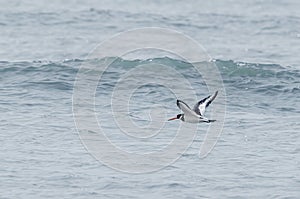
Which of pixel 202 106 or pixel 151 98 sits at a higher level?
pixel 151 98

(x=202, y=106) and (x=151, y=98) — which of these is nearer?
(x=202, y=106)

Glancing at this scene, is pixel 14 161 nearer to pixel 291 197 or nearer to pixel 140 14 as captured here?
pixel 291 197

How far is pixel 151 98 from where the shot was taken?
30.0m

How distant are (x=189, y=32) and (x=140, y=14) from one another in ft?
13.5

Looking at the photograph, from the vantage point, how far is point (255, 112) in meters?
28.5

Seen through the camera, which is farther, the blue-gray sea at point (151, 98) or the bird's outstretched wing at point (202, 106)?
the bird's outstretched wing at point (202, 106)

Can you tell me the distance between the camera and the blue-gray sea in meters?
21.5

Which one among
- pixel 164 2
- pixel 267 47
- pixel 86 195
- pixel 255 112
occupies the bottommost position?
pixel 86 195

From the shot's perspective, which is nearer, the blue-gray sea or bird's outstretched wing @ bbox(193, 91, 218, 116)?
the blue-gray sea

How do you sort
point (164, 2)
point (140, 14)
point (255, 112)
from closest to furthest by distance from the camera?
point (255, 112) < point (140, 14) < point (164, 2)

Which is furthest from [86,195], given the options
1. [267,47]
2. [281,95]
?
[267,47]

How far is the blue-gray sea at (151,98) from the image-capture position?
21.5 meters

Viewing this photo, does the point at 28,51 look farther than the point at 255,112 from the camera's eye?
Yes

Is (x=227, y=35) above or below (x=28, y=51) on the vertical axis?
above
